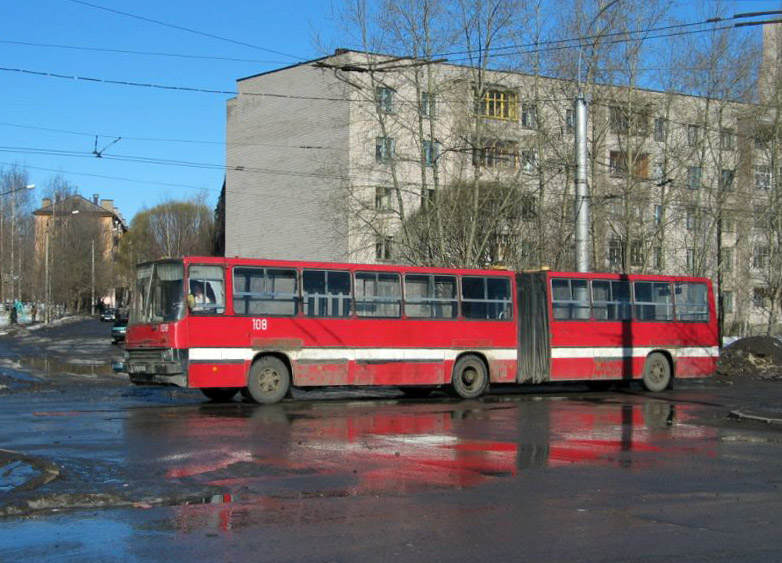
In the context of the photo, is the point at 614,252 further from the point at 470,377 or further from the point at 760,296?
the point at 470,377

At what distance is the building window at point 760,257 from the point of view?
162 ft

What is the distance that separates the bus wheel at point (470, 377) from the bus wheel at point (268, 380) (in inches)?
170

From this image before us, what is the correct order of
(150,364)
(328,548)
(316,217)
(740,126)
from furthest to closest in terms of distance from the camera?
(316,217) → (740,126) → (150,364) → (328,548)

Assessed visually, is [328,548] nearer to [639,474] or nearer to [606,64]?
[639,474]

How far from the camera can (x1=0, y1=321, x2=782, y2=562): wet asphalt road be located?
7.25 m

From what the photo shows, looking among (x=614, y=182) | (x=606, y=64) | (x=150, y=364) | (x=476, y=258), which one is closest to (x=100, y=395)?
(x=150, y=364)

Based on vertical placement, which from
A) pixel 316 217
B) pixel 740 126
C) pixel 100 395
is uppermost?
pixel 740 126

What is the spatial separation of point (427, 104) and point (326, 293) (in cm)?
1704

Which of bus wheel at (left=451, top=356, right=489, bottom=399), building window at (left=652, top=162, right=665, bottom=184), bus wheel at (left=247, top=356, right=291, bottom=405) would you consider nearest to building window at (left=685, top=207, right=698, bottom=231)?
building window at (left=652, top=162, right=665, bottom=184)

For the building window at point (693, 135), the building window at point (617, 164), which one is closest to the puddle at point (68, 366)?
the building window at point (617, 164)

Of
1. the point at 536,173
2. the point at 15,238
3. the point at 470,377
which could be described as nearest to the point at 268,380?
the point at 470,377

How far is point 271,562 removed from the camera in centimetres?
665

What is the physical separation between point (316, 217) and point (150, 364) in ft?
121

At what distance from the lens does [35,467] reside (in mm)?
10023
